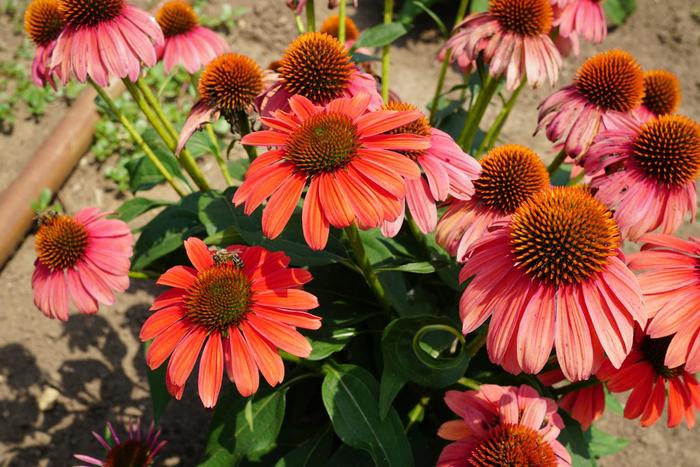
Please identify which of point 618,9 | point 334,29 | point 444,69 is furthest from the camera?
point 618,9

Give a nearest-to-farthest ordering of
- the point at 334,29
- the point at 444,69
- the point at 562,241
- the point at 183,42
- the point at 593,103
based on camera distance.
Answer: the point at 562,241 → the point at 593,103 → the point at 183,42 → the point at 444,69 → the point at 334,29

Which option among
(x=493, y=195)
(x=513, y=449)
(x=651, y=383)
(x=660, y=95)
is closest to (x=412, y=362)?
(x=513, y=449)

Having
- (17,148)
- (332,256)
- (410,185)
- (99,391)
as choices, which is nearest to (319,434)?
(332,256)

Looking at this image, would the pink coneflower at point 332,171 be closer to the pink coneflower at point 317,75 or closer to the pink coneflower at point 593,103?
the pink coneflower at point 317,75

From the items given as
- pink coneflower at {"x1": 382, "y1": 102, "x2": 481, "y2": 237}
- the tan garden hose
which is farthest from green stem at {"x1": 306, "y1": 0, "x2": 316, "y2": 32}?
the tan garden hose

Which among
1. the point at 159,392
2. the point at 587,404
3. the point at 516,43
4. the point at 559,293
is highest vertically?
the point at 516,43

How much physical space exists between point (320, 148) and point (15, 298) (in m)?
2.37

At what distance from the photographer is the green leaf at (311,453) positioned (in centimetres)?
163

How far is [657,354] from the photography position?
51.3 inches

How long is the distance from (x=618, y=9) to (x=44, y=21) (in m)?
3.92

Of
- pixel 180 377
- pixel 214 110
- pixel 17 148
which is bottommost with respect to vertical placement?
pixel 17 148

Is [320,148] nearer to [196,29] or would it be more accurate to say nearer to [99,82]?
[99,82]

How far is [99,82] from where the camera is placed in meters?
1.48

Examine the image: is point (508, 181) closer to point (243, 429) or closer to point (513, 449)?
point (513, 449)
